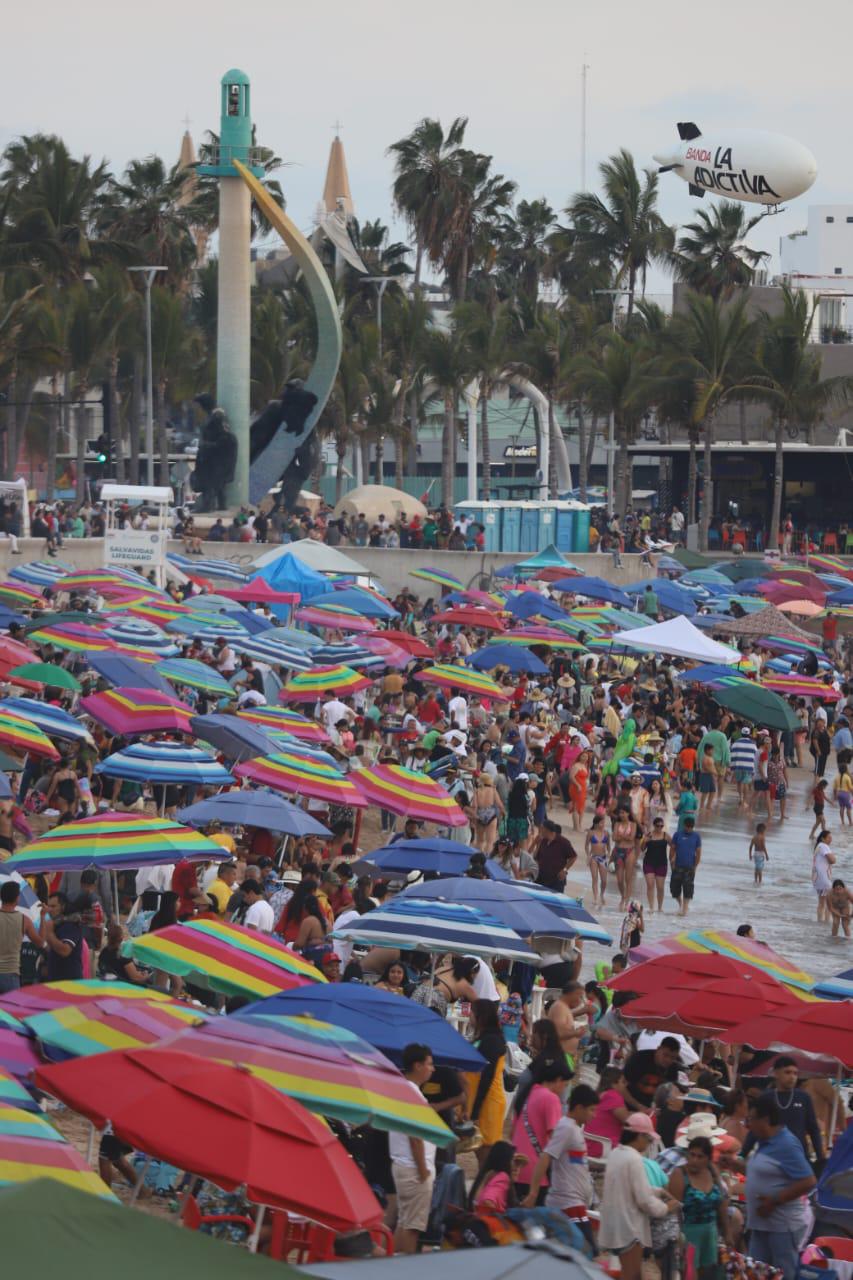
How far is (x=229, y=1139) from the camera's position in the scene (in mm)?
6887

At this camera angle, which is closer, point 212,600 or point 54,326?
point 212,600

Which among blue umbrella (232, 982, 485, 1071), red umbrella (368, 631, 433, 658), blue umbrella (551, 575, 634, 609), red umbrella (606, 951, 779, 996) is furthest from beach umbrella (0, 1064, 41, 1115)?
blue umbrella (551, 575, 634, 609)

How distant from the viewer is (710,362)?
55531 mm

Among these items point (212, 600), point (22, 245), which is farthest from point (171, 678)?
point (22, 245)

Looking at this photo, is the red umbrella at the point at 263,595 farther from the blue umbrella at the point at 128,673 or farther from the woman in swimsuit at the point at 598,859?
the woman in swimsuit at the point at 598,859

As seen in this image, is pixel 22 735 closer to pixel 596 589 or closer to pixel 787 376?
pixel 596 589

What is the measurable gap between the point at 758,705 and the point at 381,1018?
62.0 ft

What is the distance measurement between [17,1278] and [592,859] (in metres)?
16.4

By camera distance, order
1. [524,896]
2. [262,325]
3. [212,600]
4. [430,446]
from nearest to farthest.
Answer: [524,896]
[212,600]
[262,325]
[430,446]

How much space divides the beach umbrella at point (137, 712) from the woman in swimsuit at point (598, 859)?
4806 mm

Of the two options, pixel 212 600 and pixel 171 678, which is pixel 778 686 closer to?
pixel 212 600

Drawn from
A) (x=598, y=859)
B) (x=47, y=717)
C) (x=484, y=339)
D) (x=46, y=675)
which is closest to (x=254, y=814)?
(x=47, y=717)

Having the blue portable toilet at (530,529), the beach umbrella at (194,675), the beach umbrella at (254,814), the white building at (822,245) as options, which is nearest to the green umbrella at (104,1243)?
the beach umbrella at (254,814)

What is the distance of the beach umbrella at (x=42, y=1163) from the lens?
6574 millimetres
